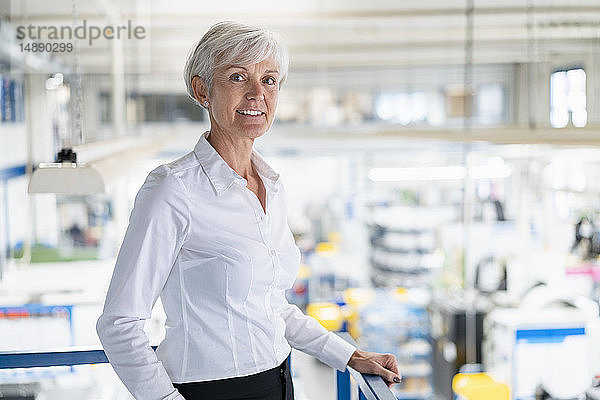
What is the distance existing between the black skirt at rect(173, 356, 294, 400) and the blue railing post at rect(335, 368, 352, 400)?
43cm

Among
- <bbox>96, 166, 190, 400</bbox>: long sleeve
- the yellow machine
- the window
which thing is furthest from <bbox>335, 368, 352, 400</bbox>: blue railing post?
the window

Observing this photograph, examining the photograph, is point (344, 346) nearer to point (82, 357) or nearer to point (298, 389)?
point (298, 389)

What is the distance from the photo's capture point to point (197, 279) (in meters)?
1.36

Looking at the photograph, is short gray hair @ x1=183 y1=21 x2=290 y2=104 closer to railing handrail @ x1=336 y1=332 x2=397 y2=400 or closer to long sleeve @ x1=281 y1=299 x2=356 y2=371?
long sleeve @ x1=281 y1=299 x2=356 y2=371

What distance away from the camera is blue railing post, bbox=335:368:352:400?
6.25 ft

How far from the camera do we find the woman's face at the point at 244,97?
1.38m

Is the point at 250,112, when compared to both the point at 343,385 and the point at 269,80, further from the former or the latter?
the point at 343,385

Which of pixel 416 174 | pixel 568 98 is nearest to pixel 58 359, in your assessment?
pixel 568 98

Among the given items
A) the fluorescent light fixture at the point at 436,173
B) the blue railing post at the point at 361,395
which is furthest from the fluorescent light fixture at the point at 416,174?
the blue railing post at the point at 361,395

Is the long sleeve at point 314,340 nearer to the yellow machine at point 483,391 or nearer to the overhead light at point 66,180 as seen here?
the overhead light at point 66,180

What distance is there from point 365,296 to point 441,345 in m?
1.54

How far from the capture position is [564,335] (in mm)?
6000

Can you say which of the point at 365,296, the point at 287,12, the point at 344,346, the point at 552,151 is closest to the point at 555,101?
the point at 552,151

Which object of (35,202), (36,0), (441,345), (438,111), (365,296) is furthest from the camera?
(438,111)
